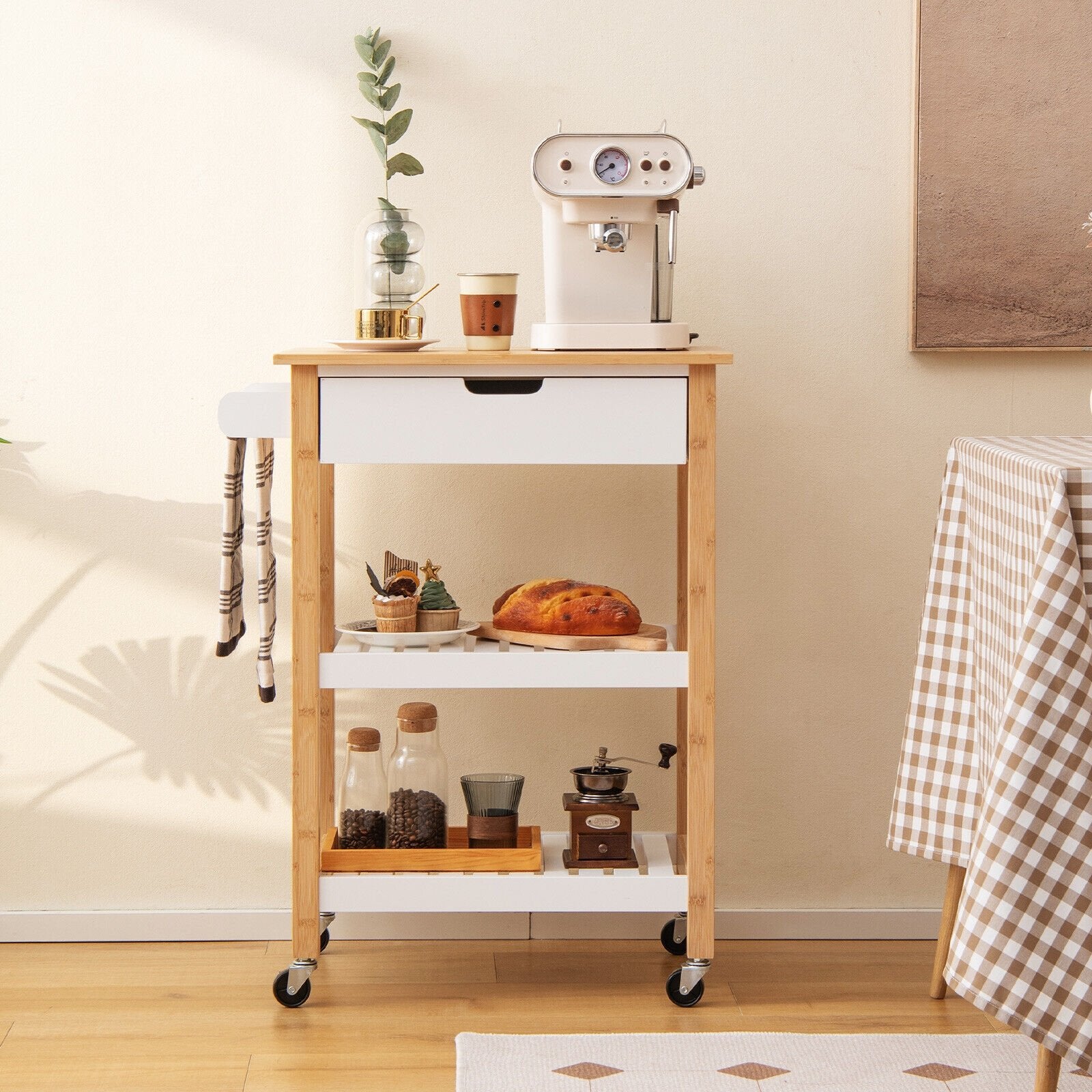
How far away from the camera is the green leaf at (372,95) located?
2078 mm

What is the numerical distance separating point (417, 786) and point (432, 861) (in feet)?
0.42

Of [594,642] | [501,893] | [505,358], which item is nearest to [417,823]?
[501,893]

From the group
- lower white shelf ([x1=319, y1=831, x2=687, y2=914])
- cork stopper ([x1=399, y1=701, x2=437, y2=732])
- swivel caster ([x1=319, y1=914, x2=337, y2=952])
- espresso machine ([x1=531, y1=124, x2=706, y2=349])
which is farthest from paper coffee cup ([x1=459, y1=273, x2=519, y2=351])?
swivel caster ([x1=319, y1=914, x2=337, y2=952])

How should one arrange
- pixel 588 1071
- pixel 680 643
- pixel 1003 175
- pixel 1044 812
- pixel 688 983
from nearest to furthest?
1. pixel 1044 812
2. pixel 588 1071
3. pixel 688 983
4. pixel 680 643
5. pixel 1003 175

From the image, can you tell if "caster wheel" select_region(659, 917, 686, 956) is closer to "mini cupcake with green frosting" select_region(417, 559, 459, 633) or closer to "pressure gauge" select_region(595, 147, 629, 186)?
"mini cupcake with green frosting" select_region(417, 559, 459, 633)

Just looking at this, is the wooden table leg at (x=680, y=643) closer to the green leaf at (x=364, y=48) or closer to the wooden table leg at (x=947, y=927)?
the wooden table leg at (x=947, y=927)

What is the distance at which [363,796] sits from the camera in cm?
202

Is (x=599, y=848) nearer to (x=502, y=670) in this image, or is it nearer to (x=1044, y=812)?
(x=502, y=670)

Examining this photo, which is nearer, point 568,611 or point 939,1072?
point 939,1072

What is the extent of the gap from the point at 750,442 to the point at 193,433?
0.97 m

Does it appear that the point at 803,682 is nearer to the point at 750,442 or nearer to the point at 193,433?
the point at 750,442

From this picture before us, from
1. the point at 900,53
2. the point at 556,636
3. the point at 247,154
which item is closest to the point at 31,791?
the point at 556,636

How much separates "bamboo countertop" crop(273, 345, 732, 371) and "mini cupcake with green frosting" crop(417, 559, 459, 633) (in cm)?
36

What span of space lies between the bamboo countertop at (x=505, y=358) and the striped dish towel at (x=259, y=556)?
18 cm
